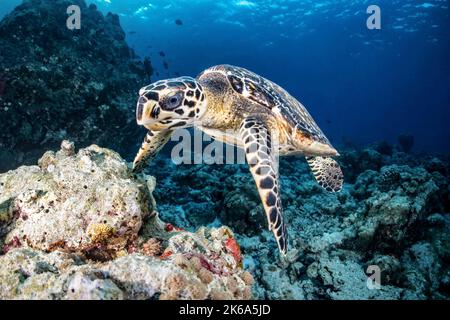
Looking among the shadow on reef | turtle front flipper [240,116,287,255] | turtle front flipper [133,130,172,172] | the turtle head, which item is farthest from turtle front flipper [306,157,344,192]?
turtle front flipper [133,130,172,172]

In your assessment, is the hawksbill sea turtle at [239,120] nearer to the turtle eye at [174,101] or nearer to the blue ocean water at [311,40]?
the turtle eye at [174,101]

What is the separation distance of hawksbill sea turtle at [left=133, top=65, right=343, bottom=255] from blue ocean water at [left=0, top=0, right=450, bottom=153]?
654 inches

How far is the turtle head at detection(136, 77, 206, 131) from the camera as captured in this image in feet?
9.96

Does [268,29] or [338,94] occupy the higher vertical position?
[268,29]

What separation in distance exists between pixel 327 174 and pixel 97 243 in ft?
15.5

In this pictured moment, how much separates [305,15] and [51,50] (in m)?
30.2

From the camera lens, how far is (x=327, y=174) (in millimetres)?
5879

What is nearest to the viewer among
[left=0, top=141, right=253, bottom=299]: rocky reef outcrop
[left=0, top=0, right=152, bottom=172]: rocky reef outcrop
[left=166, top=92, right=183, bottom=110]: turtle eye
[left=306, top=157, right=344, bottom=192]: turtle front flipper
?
[left=0, top=141, right=253, bottom=299]: rocky reef outcrop

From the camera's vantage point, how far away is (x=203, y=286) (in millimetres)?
1956

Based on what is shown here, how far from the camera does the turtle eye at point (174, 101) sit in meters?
3.19

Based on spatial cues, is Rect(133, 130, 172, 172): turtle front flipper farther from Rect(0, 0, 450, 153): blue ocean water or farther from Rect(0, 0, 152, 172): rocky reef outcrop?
Rect(0, 0, 450, 153): blue ocean water

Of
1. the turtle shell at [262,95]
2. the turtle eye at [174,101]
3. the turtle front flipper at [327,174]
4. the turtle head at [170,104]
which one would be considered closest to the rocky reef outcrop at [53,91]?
the turtle shell at [262,95]
